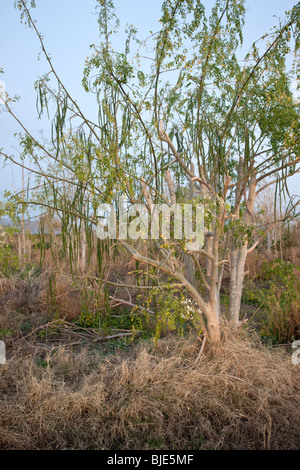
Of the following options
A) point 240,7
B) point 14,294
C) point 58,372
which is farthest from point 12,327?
point 240,7

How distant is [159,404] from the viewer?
104 inches

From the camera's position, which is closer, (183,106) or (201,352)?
(201,352)

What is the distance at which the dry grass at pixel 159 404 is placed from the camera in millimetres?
2461

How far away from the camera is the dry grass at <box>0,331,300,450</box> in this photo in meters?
2.46

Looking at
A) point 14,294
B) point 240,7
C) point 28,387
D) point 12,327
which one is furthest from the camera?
point 14,294

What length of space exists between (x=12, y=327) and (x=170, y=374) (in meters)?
2.46

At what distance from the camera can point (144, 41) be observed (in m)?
3.20

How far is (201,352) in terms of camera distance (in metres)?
3.22
